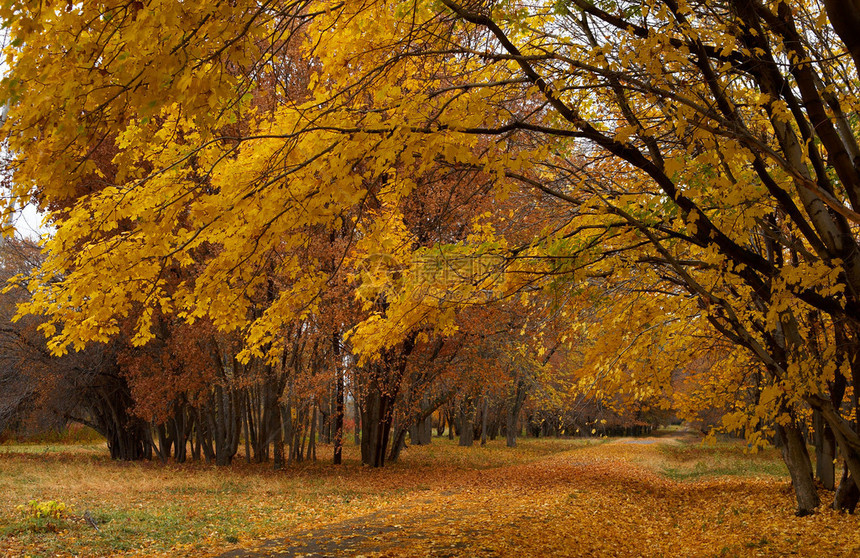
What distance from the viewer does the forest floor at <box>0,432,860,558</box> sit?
6.88 m

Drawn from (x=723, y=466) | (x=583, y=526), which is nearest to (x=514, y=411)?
(x=723, y=466)

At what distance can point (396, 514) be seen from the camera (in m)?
9.29

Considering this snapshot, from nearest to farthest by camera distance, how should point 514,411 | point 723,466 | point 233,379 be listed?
point 233,379 → point 723,466 → point 514,411

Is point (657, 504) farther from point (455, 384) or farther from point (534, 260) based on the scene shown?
point (534, 260)

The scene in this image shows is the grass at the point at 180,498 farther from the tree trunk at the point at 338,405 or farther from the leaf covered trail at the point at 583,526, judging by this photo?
the leaf covered trail at the point at 583,526

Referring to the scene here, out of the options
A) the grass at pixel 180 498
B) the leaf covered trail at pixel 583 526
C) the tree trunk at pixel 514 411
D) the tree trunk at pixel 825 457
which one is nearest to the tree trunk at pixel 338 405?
the grass at pixel 180 498

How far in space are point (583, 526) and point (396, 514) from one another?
280 centimetres

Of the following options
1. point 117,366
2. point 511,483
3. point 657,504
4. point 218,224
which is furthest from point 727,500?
point 117,366

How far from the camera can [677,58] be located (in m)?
3.83

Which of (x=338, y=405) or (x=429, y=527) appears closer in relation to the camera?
(x=429, y=527)

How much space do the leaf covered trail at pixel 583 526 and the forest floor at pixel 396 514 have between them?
1.2 inches

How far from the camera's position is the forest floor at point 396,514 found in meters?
6.88

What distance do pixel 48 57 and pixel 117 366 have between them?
18.6 metres

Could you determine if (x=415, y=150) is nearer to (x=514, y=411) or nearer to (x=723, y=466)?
(x=723, y=466)
